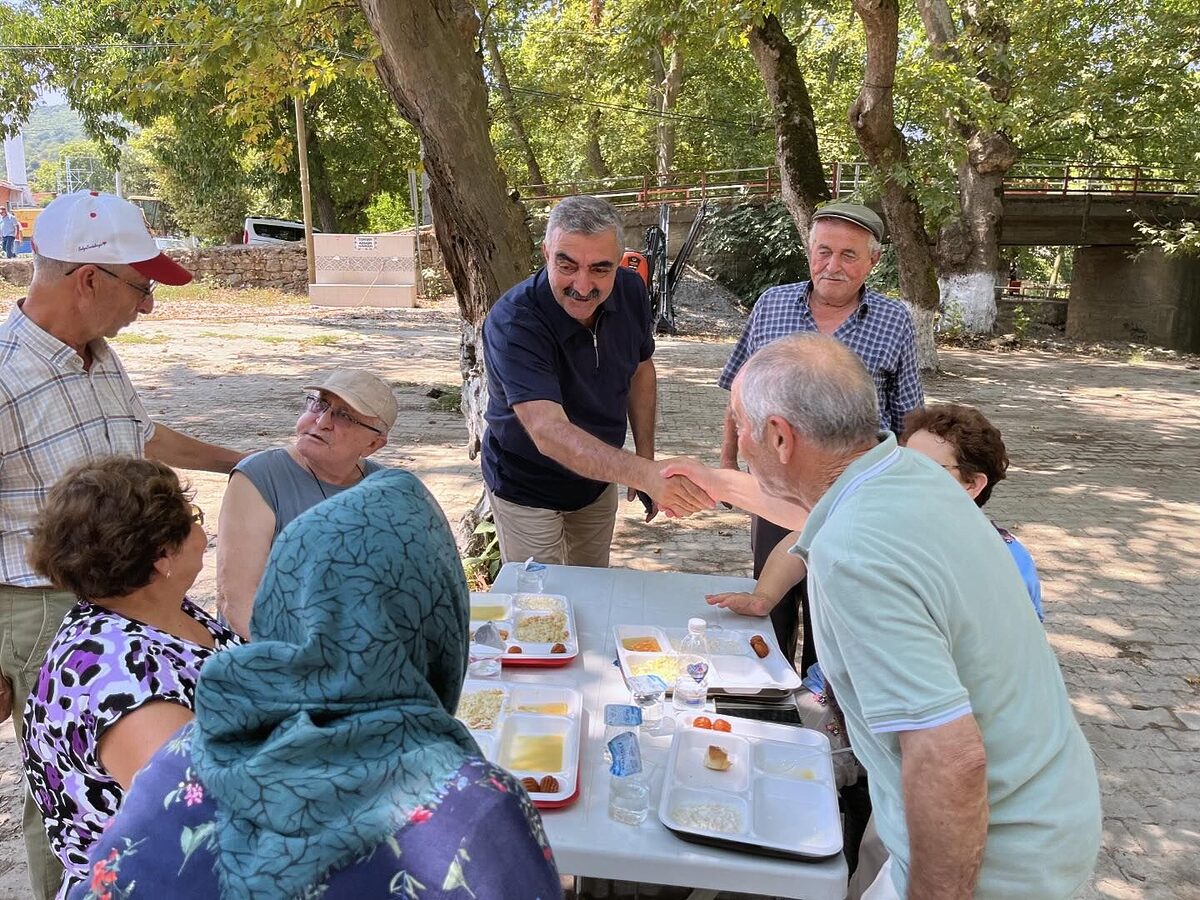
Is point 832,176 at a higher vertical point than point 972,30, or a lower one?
lower

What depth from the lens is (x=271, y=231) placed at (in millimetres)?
25359

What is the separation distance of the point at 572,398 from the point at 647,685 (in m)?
1.42

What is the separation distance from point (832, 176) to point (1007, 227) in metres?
3.92

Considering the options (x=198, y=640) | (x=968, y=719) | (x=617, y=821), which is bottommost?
(x=617, y=821)

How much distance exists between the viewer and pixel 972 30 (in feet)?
40.0

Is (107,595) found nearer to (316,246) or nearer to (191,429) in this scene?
(191,429)

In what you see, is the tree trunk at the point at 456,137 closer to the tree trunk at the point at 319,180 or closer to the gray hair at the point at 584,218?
the gray hair at the point at 584,218

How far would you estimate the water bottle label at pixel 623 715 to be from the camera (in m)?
2.12

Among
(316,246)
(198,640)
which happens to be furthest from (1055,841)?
(316,246)

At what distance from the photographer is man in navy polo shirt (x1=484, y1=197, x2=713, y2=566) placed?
3.02 meters

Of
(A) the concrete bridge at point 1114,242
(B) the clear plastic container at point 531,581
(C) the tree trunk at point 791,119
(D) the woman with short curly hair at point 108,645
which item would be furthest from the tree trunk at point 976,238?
(D) the woman with short curly hair at point 108,645

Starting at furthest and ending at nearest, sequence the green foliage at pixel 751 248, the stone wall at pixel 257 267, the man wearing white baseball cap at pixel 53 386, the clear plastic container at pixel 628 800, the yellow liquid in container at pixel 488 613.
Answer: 1. the stone wall at pixel 257 267
2. the green foliage at pixel 751 248
3. the yellow liquid in container at pixel 488 613
4. the man wearing white baseball cap at pixel 53 386
5. the clear plastic container at pixel 628 800

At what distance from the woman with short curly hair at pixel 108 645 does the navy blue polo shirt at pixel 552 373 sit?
57.1 inches

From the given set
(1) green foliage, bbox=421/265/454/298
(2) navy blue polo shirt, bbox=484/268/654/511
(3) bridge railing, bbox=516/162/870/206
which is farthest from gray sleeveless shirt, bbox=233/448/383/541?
(3) bridge railing, bbox=516/162/870/206
